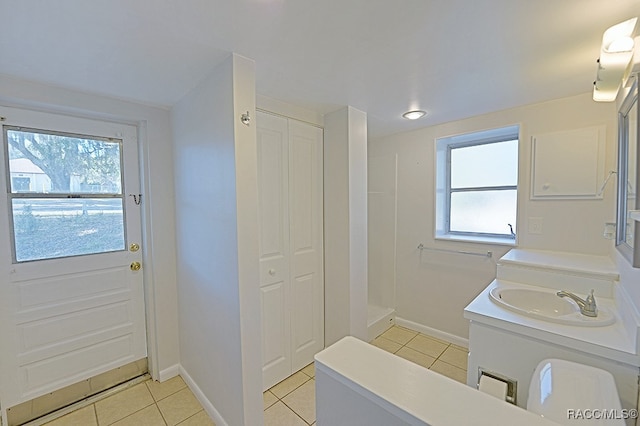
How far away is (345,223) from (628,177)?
1.60 m

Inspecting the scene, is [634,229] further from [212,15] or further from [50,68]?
[50,68]

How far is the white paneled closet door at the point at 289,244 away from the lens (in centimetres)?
194

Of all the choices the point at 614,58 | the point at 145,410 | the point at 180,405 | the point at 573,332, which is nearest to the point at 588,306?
the point at 573,332

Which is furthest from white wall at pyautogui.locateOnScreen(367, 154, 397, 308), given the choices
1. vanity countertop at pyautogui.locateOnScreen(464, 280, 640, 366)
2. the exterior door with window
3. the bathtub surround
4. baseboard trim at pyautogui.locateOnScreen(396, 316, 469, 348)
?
the exterior door with window

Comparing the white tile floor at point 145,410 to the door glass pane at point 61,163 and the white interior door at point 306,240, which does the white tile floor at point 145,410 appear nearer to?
the white interior door at point 306,240

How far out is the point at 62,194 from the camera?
71.7 inches

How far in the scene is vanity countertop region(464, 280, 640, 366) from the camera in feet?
3.45

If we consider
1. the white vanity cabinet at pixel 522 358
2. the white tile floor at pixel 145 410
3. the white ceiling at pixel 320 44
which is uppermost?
the white ceiling at pixel 320 44

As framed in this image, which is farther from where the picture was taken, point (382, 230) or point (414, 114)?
point (382, 230)

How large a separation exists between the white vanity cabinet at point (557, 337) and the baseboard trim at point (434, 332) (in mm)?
1102

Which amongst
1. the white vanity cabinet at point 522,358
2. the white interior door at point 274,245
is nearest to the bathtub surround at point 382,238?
the white interior door at point 274,245

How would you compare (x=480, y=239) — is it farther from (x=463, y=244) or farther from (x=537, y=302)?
(x=537, y=302)

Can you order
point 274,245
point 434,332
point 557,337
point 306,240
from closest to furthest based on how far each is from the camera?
point 557,337 < point 274,245 < point 306,240 < point 434,332

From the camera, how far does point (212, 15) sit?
1.08 meters
